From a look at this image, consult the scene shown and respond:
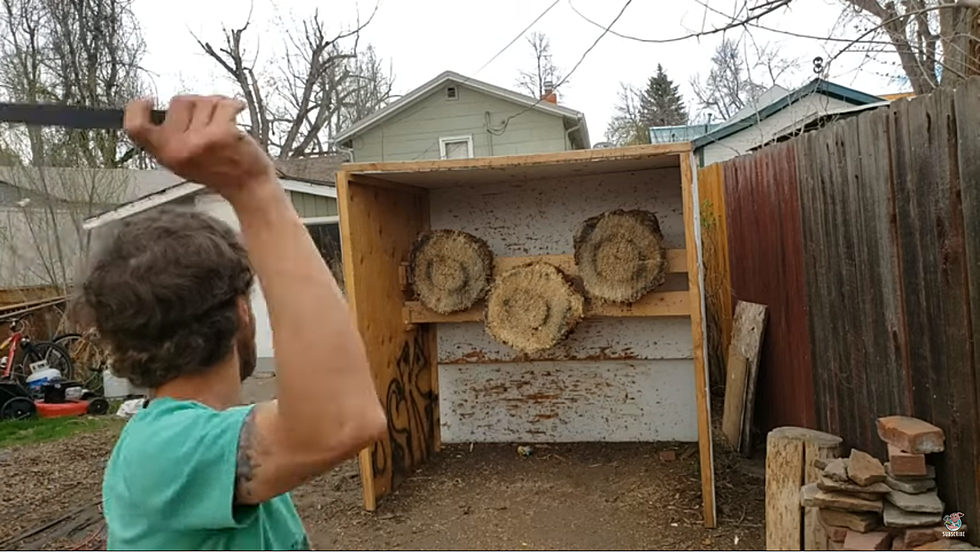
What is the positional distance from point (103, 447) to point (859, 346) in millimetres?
6548

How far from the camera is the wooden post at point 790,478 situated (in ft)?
11.3

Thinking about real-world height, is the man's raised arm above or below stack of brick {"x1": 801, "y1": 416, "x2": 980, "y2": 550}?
above

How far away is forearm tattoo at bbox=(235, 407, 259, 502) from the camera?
0.89 metres

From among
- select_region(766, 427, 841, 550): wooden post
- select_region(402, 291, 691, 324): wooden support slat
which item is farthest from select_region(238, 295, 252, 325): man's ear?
select_region(402, 291, 691, 324): wooden support slat

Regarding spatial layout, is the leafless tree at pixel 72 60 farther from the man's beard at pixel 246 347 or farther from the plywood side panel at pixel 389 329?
the man's beard at pixel 246 347

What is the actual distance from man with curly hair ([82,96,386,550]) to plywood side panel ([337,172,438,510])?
341 cm

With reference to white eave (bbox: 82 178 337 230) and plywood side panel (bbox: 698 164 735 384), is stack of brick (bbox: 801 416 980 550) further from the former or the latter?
white eave (bbox: 82 178 337 230)

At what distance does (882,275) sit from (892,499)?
0.94 m

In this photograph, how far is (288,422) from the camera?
0.83m

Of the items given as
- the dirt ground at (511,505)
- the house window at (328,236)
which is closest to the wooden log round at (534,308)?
the dirt ground at (511,505)

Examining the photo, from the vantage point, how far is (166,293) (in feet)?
3.17

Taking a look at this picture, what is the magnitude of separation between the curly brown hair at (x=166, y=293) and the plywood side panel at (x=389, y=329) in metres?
3.42

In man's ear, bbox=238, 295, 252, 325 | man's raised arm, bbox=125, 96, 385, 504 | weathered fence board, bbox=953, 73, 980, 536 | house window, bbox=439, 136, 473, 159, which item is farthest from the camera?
house window, bbox=439, 136, 473, 159

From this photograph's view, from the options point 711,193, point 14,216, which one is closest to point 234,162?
point 711,193
